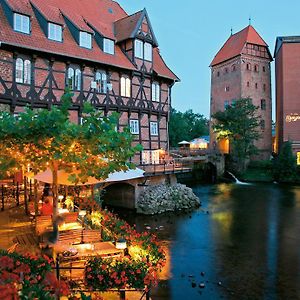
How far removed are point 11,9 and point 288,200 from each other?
21821 millimetres

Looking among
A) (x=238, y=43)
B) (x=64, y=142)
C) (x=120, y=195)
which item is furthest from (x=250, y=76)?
(x=64, y=142)

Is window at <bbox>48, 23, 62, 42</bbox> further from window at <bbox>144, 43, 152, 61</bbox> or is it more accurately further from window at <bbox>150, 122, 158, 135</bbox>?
window at <bbox>150, 122, 158, 135</bbox>

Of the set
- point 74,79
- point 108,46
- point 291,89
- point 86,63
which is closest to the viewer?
point 74,79

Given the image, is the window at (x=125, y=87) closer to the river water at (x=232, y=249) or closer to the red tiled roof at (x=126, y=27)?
the red tiled roof at (x=126, y=27)

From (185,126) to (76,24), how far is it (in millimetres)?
41237

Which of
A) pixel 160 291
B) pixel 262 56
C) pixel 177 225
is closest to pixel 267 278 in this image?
pixel 160 291

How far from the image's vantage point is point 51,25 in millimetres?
19562

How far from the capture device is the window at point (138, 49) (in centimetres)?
2327

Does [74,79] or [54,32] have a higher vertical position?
[54,32]

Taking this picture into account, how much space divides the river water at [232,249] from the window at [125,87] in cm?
827

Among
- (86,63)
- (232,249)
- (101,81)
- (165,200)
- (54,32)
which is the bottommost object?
(232,249)

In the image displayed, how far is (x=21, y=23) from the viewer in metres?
18.3

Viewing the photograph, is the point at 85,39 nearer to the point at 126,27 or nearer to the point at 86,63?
the point at 86,63

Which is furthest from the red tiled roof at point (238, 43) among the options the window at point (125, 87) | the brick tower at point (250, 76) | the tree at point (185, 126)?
the window at point (125, 87)
